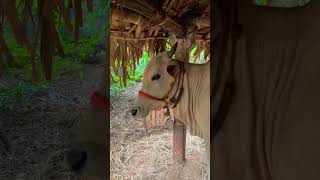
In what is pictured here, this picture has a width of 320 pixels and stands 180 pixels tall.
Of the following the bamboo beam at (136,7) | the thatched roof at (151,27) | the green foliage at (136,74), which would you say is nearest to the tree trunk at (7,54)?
the thatched roof at (151,27)

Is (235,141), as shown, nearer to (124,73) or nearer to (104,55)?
(104,55)

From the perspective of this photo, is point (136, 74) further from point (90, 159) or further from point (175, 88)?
point (90, 159)

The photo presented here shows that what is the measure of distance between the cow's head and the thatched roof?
0.31ft

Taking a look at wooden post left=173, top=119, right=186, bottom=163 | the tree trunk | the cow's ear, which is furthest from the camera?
wooden post left=173, top=119, right=186, bottom=163

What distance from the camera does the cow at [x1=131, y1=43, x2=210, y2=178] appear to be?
1.39 meters

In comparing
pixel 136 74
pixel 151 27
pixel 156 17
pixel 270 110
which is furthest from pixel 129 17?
pixel 270 110

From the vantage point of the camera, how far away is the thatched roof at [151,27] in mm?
1062

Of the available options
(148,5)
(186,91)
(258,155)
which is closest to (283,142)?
(258,155)

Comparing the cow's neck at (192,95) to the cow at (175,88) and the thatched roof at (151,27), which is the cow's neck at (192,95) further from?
the thatched roof at (151,27)

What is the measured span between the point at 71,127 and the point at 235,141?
16cm

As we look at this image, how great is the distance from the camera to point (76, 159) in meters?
0.32

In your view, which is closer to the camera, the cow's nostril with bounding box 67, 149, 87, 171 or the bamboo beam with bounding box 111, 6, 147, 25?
the cow's nostril with bounding box 67, 149, 87, 171

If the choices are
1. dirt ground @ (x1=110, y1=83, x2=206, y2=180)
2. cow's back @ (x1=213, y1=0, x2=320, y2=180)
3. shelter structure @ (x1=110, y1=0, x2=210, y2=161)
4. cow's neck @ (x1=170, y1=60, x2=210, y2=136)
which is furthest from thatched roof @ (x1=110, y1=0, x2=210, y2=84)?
dirt ground @ (x1=110, y1=83, x2=206, y2=180)

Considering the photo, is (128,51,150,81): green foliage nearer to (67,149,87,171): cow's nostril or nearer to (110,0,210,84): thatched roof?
(110,0,210,84): thatched roof
